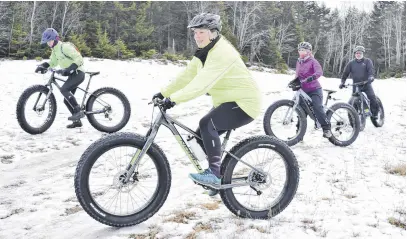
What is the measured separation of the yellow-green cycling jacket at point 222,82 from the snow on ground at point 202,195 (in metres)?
1.35

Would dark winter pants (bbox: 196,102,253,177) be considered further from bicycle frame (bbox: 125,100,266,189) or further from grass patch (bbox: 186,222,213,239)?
grass patch (bbox: 186,222,213,239)

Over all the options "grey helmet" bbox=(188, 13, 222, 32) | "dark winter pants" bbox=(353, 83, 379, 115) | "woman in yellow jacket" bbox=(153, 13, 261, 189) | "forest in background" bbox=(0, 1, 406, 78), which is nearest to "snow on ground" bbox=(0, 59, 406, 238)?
"woman in yellow jacket" bbox=(153, 13, 261, 189)

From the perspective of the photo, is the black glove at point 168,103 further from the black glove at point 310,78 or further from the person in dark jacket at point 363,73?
the person in dark jacket at point 363,73

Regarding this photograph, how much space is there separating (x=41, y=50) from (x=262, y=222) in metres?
29.2

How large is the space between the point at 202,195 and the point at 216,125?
1.36 meters

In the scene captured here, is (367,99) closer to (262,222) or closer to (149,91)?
(262,222)

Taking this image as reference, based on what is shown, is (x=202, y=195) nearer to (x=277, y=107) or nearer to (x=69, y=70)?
(x=277, y=107)

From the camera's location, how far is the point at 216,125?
3.98 m

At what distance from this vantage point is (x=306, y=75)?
8.26 meters

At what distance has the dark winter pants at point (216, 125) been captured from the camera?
394cm

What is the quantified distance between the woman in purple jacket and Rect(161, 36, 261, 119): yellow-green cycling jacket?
441 cm

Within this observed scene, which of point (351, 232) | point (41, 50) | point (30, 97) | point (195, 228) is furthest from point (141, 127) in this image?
point (41, 50)

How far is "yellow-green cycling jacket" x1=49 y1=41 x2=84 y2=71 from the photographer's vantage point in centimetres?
841

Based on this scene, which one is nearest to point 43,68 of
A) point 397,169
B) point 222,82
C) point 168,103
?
point 168,103
